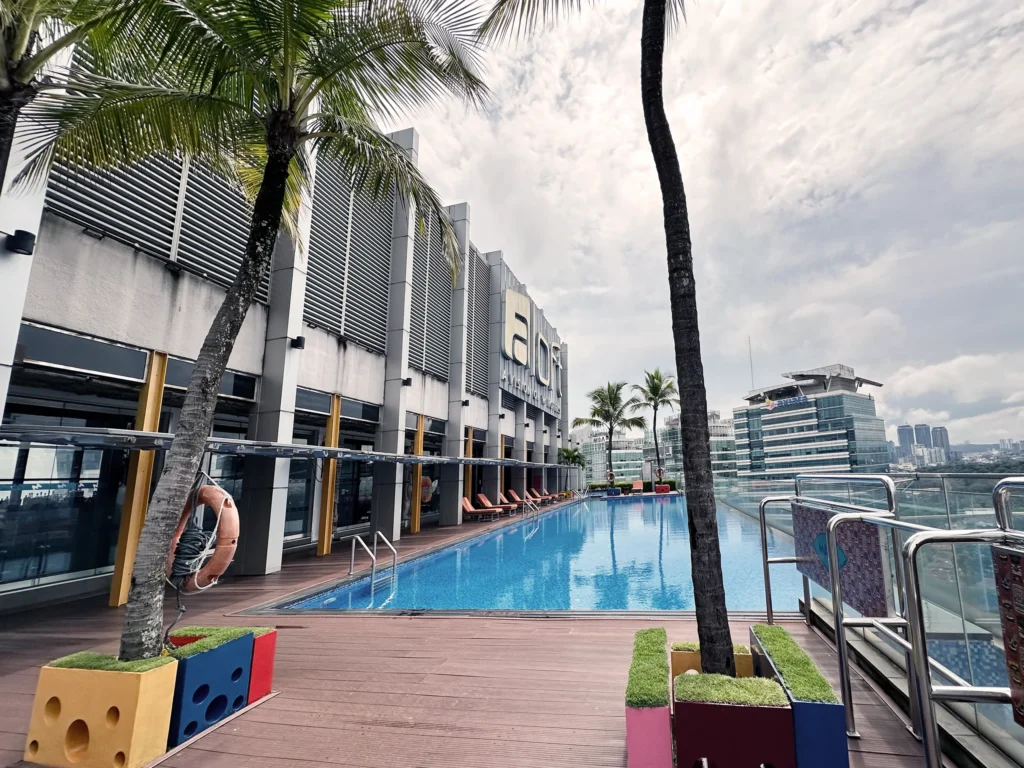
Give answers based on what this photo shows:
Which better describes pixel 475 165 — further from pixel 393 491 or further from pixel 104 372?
pixel 393 491

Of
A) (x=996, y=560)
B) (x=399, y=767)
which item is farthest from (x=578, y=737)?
(x=996, y=560)

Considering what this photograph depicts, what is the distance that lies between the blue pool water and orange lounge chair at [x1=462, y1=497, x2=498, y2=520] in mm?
1936

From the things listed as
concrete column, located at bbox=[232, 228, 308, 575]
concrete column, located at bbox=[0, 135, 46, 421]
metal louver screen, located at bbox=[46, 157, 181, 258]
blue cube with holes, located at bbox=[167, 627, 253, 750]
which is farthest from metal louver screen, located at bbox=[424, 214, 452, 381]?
blue cube with holes, located at bbox=[167, 627, 253, 750]

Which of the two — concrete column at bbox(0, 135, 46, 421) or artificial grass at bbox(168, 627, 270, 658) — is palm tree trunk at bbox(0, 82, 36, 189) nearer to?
concrete column at bbox(0, 135, 46, 421)

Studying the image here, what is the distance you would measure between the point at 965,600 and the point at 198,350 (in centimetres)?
999

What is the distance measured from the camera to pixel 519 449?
25.0 m

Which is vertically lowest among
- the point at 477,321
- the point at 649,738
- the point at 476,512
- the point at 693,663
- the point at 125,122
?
the point at 476,512

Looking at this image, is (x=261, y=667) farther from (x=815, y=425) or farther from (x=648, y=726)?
(x=815, y=425)

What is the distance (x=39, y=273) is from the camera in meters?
6.06

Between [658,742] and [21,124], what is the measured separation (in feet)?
27.7

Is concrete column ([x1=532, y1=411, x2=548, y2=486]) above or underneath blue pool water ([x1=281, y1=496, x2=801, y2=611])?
above

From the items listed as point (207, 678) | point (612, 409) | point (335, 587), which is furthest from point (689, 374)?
point (612, 409)

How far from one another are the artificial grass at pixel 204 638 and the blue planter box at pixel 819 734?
3.64 meters

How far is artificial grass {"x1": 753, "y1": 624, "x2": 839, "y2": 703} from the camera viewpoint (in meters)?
2.31
